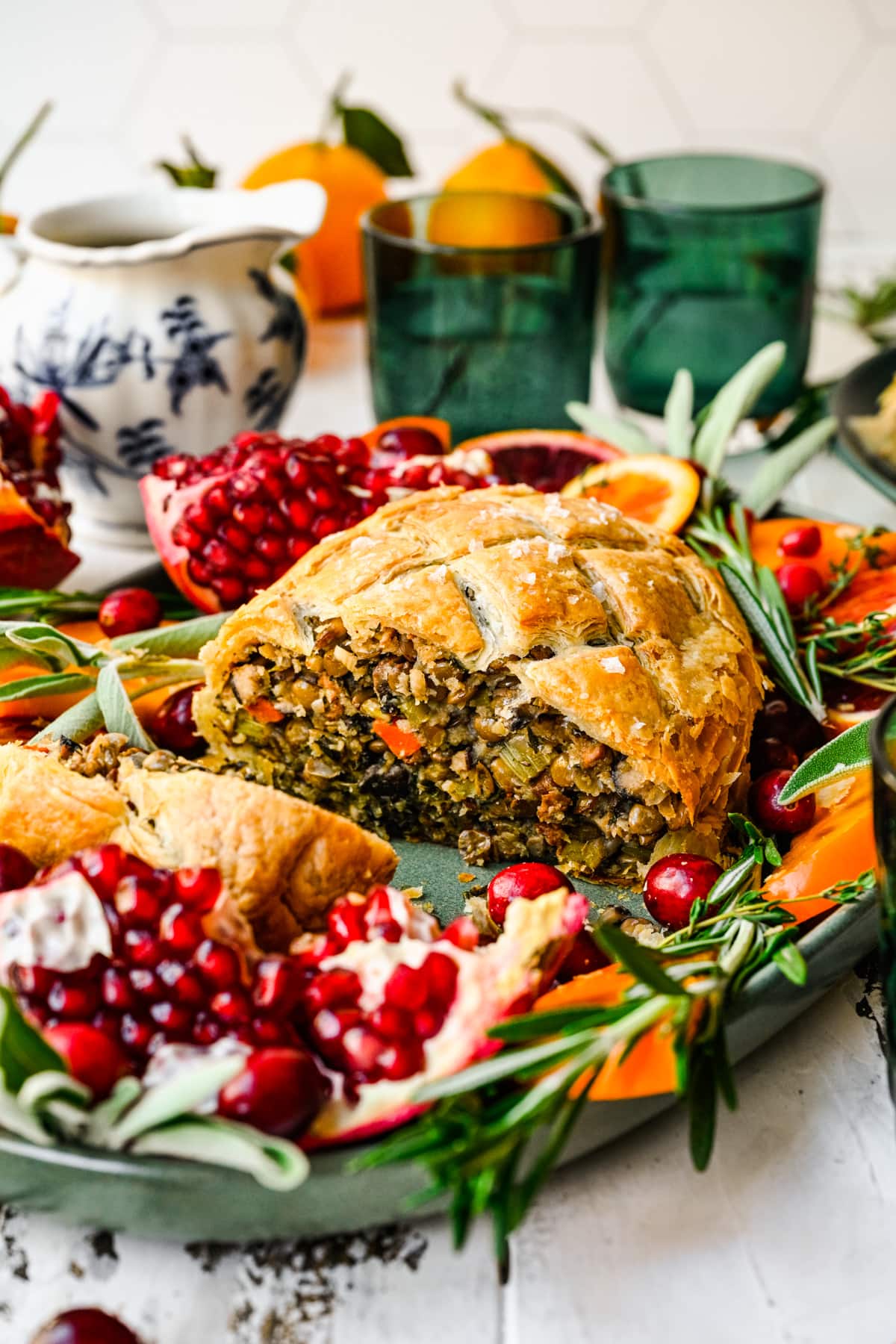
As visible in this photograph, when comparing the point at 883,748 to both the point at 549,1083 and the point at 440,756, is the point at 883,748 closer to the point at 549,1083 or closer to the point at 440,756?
the point at 549,1083

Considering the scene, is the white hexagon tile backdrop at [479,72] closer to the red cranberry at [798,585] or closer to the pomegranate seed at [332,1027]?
the red cranberry at [798,585]

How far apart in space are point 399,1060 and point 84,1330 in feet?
Answer: 1.40

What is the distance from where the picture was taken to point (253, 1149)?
57.9 inches

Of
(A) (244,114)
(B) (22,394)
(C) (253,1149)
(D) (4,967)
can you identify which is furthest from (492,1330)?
(A) (244,114)

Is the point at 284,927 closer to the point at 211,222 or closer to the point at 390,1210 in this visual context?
the point at 390,1210

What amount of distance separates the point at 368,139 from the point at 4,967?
3661 mm

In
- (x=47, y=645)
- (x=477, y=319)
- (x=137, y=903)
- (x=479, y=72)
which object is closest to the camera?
(x=137, y=903)

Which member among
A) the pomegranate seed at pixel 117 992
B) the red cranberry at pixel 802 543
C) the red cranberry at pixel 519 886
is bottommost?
the red cranberry at pixel 519 886

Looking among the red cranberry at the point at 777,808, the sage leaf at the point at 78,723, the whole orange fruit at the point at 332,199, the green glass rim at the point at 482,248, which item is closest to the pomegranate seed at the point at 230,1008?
the sage leaf at the point at 78,723

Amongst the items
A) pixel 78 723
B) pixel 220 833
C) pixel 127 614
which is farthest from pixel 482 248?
pixel 220 833

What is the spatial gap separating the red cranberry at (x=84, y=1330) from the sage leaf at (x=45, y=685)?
1.11 metres

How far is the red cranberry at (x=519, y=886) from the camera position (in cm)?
216

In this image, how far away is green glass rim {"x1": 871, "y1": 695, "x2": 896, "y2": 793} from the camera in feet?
5.08

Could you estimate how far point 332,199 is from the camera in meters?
4.50
